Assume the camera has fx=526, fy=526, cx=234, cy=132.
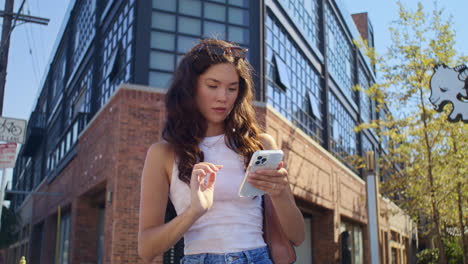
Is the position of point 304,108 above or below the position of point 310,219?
above

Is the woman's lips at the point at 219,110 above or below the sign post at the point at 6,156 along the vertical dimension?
below

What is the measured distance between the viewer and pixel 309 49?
21.7 metres

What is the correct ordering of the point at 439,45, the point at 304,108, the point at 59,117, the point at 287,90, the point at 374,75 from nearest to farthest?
the point at 439,45, the point at 287,90, the point at 304,108, the point at 59,117, the point at 374,75

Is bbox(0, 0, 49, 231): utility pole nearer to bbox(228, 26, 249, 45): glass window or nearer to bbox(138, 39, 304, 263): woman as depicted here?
bbox(228, 26, 249, 45): glass window

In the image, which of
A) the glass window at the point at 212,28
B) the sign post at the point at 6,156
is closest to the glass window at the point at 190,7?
the glass window at the point at 212,28

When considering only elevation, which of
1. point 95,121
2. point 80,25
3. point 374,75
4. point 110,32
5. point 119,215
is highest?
point 374,75

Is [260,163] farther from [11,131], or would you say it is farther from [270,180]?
[11,131]

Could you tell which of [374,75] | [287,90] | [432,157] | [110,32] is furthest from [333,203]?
[374,75]

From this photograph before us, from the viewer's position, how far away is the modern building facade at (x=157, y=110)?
44.4 ft

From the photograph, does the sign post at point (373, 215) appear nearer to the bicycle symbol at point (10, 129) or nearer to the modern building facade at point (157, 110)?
the modern building facade at point (157, 110)

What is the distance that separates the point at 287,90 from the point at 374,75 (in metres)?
20.7

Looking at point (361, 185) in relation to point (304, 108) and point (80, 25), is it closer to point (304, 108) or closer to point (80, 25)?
point (304, 108)

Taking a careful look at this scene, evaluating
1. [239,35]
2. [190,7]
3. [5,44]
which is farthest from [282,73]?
→ [5,44]

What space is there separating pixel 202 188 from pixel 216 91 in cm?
49
